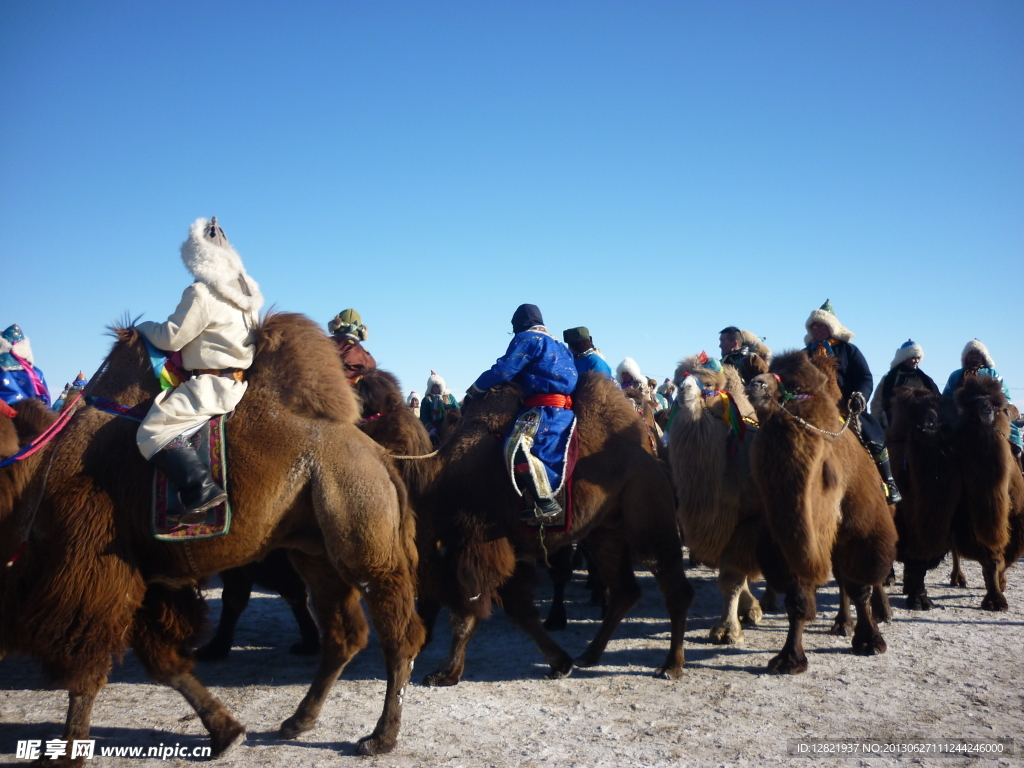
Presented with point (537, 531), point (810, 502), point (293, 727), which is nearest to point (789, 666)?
point (810, 502)

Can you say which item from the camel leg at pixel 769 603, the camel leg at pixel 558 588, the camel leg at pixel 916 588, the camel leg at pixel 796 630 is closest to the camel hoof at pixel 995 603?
the camel leg at pixel 916 588

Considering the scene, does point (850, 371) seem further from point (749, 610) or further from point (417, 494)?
point (417, 494)

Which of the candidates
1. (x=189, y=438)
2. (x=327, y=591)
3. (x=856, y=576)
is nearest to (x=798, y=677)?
(x=856, y=576)

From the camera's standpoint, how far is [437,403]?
11523mm

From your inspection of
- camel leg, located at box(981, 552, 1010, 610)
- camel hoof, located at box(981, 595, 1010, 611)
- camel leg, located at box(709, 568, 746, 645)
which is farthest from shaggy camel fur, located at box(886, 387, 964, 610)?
camel leg, located at box(709, 568, 746, 645)

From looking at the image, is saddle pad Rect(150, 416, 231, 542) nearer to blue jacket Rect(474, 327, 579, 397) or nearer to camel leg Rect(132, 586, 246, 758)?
camel leg Rect(132, 586, 246, 758)

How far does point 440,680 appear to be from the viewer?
548 centimetres

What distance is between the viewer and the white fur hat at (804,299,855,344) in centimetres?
706

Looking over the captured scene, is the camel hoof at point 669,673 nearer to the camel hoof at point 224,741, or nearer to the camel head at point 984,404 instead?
the camel hoof at point 224,741

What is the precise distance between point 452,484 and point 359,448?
4.64 ft

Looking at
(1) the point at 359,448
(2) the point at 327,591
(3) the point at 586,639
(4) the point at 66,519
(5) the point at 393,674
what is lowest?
(3) the point at 586,639

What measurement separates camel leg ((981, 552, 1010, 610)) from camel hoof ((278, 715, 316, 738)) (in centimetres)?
661

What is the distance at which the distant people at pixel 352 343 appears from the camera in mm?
6176

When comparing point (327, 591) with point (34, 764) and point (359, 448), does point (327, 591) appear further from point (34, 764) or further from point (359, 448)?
point (34, 764)
